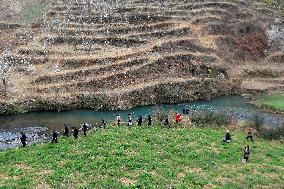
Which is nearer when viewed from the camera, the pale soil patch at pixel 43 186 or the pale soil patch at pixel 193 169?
the pale soil patch at pixel 43 186

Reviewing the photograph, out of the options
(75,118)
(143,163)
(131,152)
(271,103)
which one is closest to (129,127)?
(131,152)

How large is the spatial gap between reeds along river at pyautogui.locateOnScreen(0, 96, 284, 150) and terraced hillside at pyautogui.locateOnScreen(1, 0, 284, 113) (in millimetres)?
1298

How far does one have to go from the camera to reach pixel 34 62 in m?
64.5

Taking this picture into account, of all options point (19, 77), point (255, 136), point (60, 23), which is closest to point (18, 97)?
point (19, 77)

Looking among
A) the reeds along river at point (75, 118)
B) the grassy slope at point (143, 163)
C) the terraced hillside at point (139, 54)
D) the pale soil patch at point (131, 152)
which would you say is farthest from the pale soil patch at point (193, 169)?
the terraced hillside at point (139, 54)

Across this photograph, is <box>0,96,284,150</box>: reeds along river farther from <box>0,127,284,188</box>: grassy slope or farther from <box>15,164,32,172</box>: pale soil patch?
<box>15,164,32,172</box>: pale soil patch

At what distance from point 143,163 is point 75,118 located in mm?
17808

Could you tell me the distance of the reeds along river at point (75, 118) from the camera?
50.5 m

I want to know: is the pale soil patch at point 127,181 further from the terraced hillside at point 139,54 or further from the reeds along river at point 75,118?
the terraced hillside at point 139,54

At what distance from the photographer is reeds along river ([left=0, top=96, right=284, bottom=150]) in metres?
50.5

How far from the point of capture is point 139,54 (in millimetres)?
66250

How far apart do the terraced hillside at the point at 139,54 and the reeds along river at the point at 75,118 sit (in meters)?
1.30

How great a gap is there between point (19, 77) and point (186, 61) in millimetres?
21799

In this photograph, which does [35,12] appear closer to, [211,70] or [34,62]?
[34,62]
